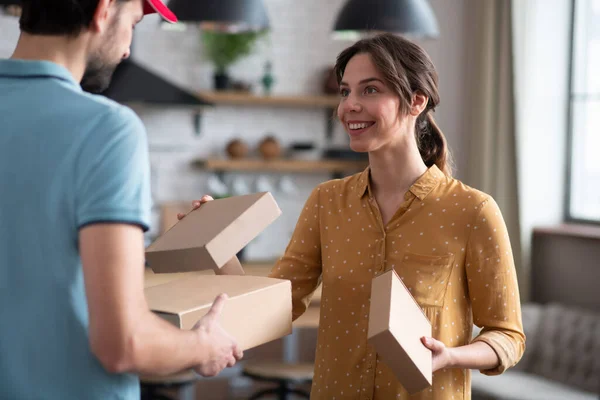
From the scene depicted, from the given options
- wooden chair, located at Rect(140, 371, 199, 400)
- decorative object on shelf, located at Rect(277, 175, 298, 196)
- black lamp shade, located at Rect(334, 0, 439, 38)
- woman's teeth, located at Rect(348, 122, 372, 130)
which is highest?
black lamp shade, located at Rect(334, 0, 439, 38)

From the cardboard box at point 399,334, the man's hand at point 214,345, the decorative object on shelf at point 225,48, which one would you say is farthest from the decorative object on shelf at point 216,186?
the man's hand at point 214,345

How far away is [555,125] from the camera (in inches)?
203

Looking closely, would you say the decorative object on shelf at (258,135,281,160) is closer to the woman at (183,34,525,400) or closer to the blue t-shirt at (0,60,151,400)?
the woman at (183,34,525,400)

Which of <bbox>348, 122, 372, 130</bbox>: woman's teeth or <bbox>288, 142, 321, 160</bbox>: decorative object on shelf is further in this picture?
<bbox>288, 142, 321, 160</bbox>: decorative object on shelf

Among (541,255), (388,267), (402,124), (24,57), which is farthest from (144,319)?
(541,255)

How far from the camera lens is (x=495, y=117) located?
5.25 metres

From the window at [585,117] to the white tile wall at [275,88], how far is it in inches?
32.2

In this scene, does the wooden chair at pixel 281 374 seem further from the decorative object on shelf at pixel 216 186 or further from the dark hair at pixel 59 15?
the dark hair at pixel 59 15

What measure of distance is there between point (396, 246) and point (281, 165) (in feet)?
12.8

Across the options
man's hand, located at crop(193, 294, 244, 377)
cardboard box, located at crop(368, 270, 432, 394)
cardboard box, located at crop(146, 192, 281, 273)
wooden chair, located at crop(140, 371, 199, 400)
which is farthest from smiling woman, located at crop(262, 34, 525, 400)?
wooden chair, located at crop(140, 371, 199, 400)

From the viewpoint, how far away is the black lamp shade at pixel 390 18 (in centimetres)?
329

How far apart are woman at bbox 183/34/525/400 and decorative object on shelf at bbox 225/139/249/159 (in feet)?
12.0

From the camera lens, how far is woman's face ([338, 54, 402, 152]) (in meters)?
1.80

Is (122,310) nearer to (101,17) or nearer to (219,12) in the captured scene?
(101,17)
